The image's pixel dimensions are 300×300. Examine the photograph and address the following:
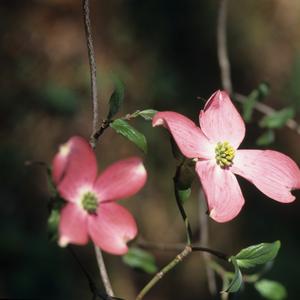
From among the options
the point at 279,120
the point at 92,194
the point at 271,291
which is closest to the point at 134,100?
the point at 279,120

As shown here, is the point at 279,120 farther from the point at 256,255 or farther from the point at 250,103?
the point at 256,255

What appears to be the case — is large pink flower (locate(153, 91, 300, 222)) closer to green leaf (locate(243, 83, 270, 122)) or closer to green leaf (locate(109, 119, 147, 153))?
green leaf (locate(109, 119, 147, 153))

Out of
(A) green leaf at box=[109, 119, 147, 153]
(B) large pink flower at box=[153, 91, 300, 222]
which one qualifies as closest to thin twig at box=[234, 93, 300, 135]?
(B) large pink flower at box=[153, 91, 300, 222]

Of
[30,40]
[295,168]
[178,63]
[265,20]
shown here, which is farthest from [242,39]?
[295,168]

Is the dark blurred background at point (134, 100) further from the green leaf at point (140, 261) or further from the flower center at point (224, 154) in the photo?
the flower center at point (224, 154)

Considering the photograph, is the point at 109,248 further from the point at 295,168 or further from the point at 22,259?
the point at 22,259
